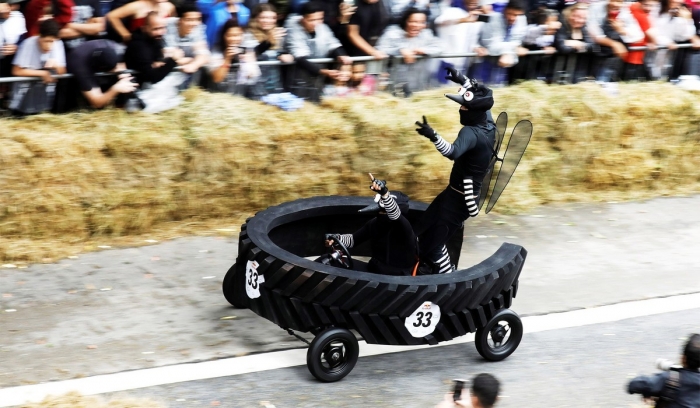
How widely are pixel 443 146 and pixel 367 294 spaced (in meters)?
1.33

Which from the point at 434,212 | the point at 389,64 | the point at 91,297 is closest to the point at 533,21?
the point at 389,64

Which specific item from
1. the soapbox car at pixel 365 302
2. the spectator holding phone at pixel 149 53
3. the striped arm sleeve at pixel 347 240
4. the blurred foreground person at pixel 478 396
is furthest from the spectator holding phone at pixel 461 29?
the blurred foreground person at pixel 478 396

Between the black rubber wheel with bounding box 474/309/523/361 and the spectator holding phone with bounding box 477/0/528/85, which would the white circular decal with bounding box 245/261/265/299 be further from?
the spectator holding phone with bounding box 477/0/528/85

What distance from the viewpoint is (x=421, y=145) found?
10.3 metres

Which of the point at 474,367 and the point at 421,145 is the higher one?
the point at 421,145

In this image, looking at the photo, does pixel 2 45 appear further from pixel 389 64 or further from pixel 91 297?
pixel 389 64

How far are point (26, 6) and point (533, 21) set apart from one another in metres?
5.96

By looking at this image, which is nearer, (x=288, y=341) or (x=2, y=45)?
(x=288, y=341)

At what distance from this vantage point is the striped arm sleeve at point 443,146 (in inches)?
293

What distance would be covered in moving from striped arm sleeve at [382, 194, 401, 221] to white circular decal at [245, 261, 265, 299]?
3.67ft

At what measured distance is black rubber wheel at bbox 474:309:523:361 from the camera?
7.55 meters

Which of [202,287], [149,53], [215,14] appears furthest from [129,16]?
[202,287]

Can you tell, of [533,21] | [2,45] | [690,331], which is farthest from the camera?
[533,21]

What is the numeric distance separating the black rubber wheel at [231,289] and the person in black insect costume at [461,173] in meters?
1.56
